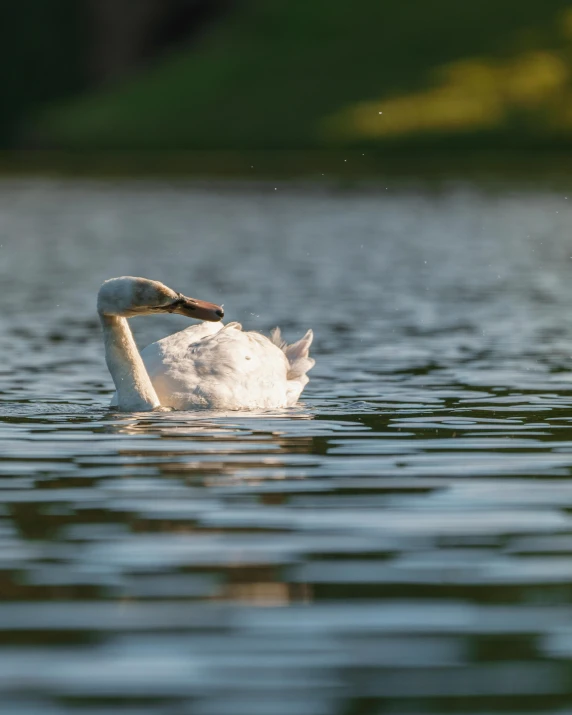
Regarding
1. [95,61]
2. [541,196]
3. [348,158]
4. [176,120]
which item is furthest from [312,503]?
[95,61]

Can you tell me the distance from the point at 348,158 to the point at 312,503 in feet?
239

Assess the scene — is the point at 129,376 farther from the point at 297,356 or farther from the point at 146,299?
the point at 297,356

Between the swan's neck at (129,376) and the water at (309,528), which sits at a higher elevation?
the swan's neck at (129,376)

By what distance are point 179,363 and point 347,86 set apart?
83398mm

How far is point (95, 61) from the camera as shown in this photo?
117500mm

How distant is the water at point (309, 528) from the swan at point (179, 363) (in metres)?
0.20

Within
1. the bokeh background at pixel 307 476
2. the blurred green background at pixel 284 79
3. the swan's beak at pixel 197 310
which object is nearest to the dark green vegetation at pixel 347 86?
the blurred green background at pixel 284 79

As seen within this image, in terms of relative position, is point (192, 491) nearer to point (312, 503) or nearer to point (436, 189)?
point (312, 503)

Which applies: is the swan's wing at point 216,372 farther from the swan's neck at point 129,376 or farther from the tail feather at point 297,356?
the tail feather at point 297,356

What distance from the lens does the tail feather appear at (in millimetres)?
16219

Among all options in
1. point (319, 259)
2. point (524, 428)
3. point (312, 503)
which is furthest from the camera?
point (319, 259)

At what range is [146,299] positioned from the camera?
1476cm

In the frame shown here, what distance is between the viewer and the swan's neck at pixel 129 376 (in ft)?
47.0

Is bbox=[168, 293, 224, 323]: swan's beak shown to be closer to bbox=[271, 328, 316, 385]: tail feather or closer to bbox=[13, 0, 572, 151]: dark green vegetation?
bbox=[271, 328, 316, 385]: tail feather
